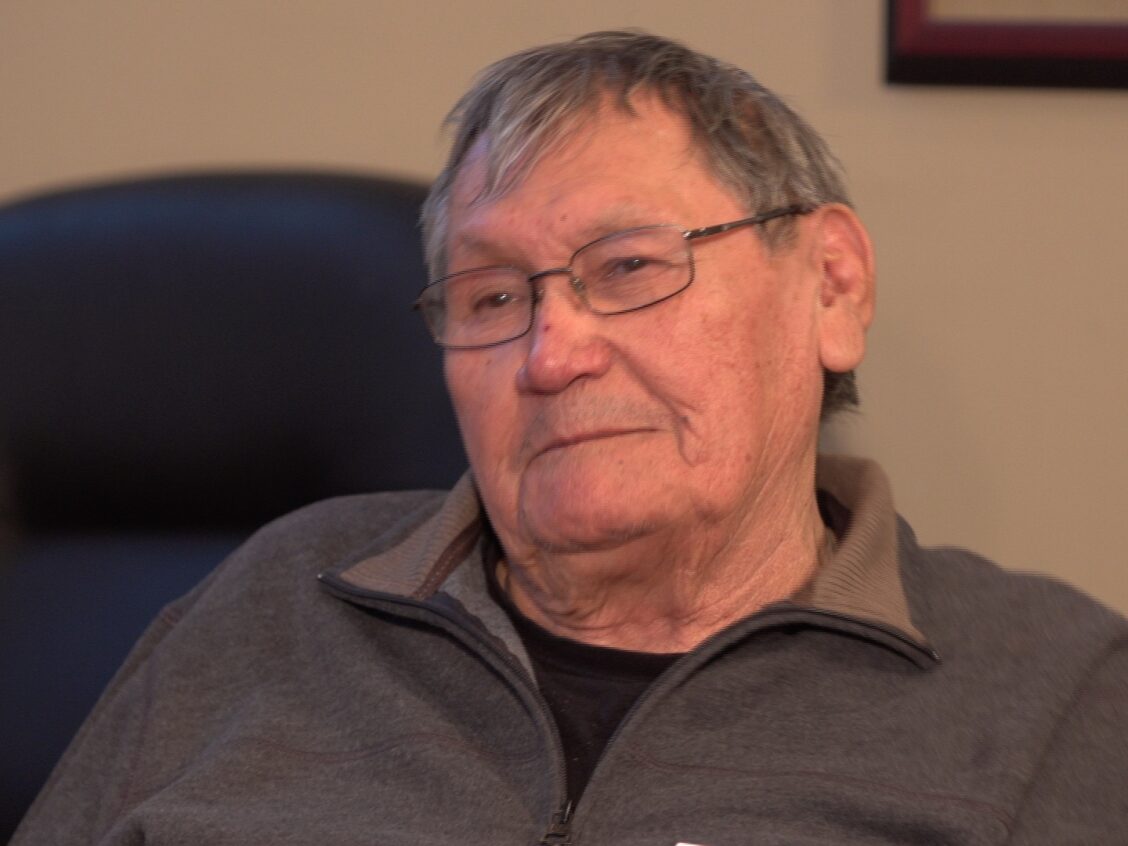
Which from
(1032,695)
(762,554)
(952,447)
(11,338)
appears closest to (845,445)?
(952,447)

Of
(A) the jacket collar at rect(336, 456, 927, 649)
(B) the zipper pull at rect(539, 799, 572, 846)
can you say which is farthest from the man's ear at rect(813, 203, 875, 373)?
(B) the zipper pull at rect(539, 799, 572, 846)

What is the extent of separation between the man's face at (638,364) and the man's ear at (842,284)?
35 millimetres

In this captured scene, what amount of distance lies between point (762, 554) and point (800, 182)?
0.36 metres

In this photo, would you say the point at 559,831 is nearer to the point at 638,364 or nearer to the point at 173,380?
the point at 638,364

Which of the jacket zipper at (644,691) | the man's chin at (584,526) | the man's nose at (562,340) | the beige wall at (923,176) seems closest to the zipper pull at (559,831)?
the jacket zipper at (644,691)

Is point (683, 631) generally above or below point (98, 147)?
below

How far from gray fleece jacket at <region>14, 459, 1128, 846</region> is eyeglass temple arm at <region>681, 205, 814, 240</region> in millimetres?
303

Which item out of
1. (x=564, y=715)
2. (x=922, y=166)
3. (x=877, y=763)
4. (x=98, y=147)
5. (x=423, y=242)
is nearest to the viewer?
(x=877, y=763)

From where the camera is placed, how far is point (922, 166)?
1701 mm

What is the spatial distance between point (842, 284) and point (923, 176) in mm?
373

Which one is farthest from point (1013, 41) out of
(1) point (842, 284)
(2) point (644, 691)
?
(2) point (644, 691)

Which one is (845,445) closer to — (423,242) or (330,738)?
(423,242)

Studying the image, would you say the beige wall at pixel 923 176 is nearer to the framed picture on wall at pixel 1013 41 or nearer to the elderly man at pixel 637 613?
the framed picture on wall at pixel 1013 41

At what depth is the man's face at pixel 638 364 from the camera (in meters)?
1.26
